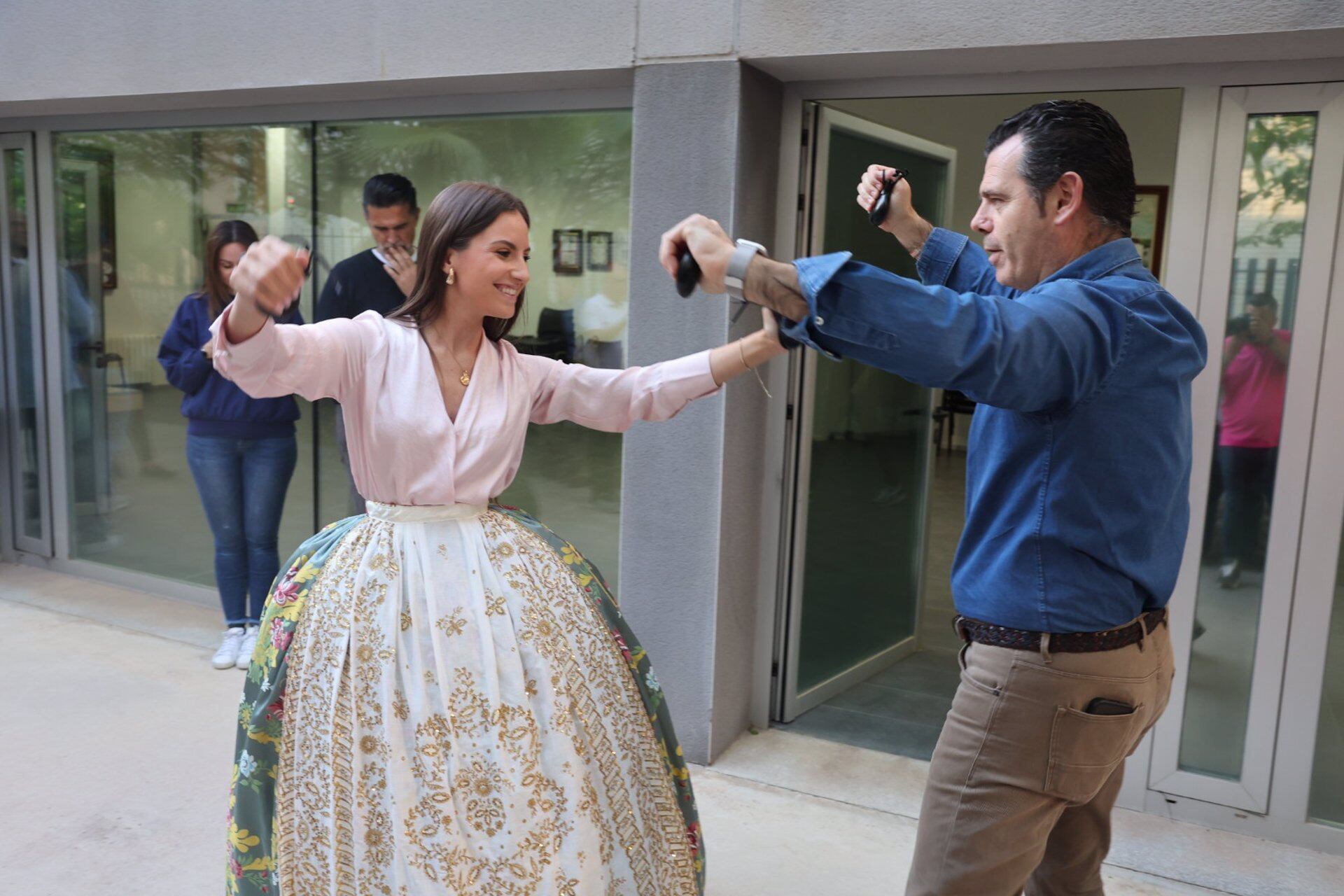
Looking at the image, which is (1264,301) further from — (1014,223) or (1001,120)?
(1001,120)

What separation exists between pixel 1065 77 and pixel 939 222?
1.51m

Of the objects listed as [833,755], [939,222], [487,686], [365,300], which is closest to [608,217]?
[365,300]

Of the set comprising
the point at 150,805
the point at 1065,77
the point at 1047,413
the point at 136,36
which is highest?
the point at 136,36

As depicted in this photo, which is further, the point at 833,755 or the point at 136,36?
the point at 136,36

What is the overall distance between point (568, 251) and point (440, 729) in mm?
2489

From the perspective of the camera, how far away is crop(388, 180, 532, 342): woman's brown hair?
2371 millimetres

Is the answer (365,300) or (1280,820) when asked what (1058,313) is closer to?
(1280,820)

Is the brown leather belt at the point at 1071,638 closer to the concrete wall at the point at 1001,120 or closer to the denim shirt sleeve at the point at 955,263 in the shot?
the denim shirt sleeve at the point at 955,263

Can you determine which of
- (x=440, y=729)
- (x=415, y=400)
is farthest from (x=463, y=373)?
(x=440, y=729)

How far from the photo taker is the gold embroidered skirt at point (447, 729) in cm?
216

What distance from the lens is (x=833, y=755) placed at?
3.92m

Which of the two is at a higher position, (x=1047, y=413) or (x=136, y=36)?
(x=136, y=36)

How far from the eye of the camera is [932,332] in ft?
4.44

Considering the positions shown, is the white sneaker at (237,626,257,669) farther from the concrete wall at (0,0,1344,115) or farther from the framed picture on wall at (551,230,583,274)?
the concrete wall at (0,0,1344,115)
